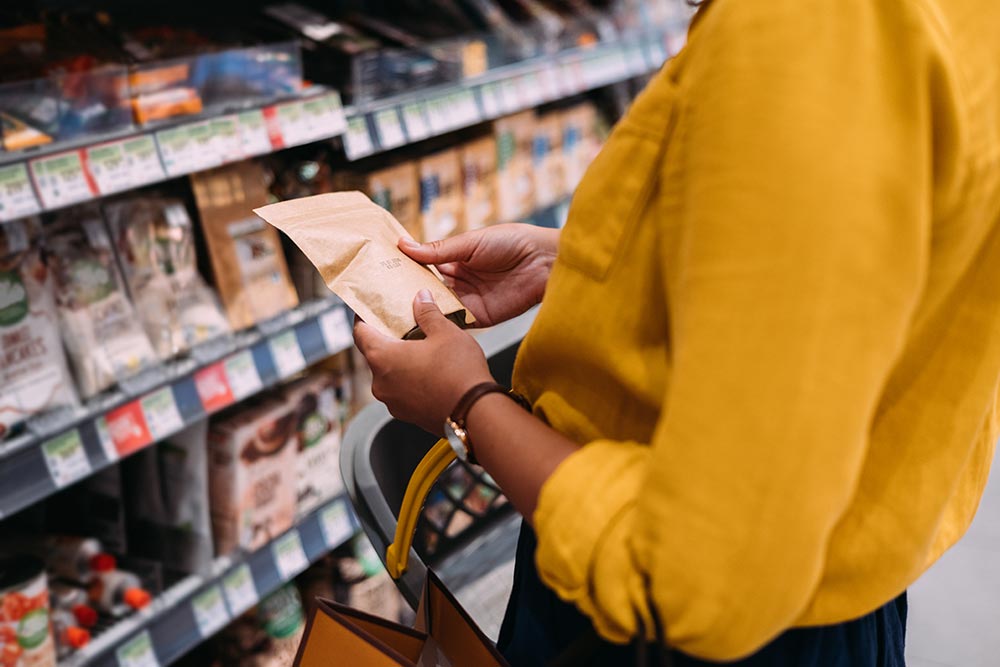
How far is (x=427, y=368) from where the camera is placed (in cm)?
71

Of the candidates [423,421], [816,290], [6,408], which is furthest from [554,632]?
[6,408]

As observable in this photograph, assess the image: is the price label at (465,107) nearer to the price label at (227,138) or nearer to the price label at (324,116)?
the price label at (324,116)

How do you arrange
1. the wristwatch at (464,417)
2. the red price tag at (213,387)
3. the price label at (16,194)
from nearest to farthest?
the wristwatch at (464,417) → the price label at (16,194) → the red price tag at (213,387)

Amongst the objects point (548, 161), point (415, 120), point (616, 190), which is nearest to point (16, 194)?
point (415, 120)

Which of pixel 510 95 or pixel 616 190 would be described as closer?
pixel 616 190

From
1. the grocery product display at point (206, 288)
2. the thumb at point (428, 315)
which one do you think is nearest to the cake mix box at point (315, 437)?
the grocery product display at point (206, 288)

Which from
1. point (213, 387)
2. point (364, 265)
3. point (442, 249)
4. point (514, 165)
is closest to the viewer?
point (364, 265)

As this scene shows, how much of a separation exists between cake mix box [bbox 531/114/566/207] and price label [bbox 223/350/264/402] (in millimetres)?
1050

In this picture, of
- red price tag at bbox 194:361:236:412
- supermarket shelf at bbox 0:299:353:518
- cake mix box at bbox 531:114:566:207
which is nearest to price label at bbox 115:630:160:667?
supermarket shelf at bbox 0:299:353:518

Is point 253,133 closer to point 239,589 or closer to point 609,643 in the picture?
point 239,589

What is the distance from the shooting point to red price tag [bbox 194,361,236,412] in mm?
1493

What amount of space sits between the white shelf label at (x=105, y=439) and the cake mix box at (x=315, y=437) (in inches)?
17.4

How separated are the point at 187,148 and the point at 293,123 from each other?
0.22 meters

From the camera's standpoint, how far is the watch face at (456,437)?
69 cm
